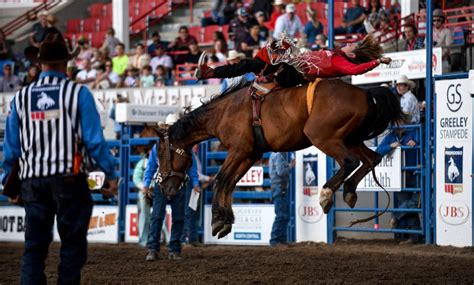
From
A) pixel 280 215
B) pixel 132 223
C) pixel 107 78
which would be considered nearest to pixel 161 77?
pixel 107 78

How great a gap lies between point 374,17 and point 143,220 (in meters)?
5.76

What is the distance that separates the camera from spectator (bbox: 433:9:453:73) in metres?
15.4

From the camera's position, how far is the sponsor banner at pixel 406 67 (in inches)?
551

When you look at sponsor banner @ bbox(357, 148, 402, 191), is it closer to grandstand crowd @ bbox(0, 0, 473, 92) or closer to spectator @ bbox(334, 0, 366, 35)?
grandstand crowd @ bbox(0, 0, 473, 92)

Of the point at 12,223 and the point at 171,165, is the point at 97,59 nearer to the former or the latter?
the point at 12,223

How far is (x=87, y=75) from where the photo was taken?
22.0 m

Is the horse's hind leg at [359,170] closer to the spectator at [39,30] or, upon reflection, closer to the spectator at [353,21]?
the spectator at [353,21]

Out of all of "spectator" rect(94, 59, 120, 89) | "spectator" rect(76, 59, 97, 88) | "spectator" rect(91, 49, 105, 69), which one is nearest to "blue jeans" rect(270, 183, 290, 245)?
"spectator" rect(94, 59, 120, 89)

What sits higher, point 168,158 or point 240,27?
point 240,27

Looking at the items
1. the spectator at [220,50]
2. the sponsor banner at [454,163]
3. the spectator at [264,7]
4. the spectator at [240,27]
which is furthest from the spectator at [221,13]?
the sponsor banner at [454,163]

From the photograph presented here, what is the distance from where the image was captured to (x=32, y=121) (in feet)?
21.3

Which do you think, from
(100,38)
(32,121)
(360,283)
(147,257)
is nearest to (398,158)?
(147,257)

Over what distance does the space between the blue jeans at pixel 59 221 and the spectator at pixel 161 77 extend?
1336 centimetres

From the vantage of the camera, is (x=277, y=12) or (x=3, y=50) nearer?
Answer: (x=277, y=12)
